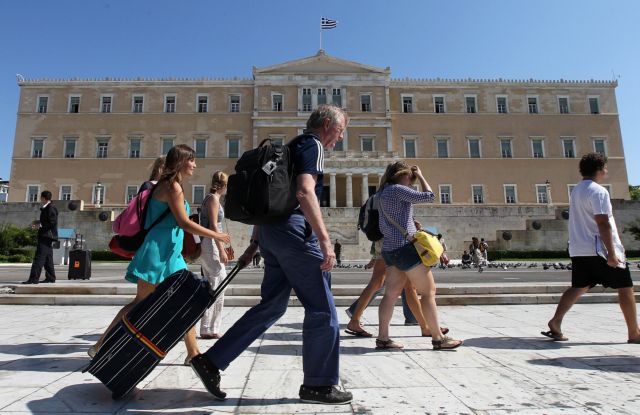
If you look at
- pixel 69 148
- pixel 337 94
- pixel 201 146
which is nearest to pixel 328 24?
pixel 337 94

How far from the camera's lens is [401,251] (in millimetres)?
4113

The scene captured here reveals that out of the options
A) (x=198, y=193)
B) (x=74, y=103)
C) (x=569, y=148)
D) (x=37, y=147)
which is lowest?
(x=198, y=193)

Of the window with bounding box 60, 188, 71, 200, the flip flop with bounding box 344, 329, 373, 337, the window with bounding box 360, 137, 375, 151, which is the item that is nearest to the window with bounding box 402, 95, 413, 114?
the window with bounding box 360, 137, 375, 151

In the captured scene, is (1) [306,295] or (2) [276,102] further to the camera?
(2) [276,102]

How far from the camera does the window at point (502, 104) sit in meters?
47.5

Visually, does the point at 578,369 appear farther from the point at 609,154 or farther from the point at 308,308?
Result: the point at 609,154

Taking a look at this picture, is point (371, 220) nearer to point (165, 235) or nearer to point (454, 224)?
point (165, 235)

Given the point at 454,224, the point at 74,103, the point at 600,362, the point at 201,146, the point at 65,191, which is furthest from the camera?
the point at 74,103

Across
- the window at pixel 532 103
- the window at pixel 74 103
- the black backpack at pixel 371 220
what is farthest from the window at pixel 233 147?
the black backpack at pixel 371 220

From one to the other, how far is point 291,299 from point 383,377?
4.46 m

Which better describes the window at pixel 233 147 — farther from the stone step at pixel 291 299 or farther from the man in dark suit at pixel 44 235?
the stone step at pixel 291 299

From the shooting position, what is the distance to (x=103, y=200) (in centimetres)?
4444

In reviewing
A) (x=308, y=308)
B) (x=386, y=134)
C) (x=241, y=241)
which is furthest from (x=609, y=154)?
(x=308, y=308)

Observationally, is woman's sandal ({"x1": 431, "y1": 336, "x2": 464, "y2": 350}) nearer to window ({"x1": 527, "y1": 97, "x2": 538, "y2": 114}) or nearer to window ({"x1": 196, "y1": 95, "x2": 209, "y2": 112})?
window ({"x1": 196, "y1": 95, "x2": 209, "y2": 112})
